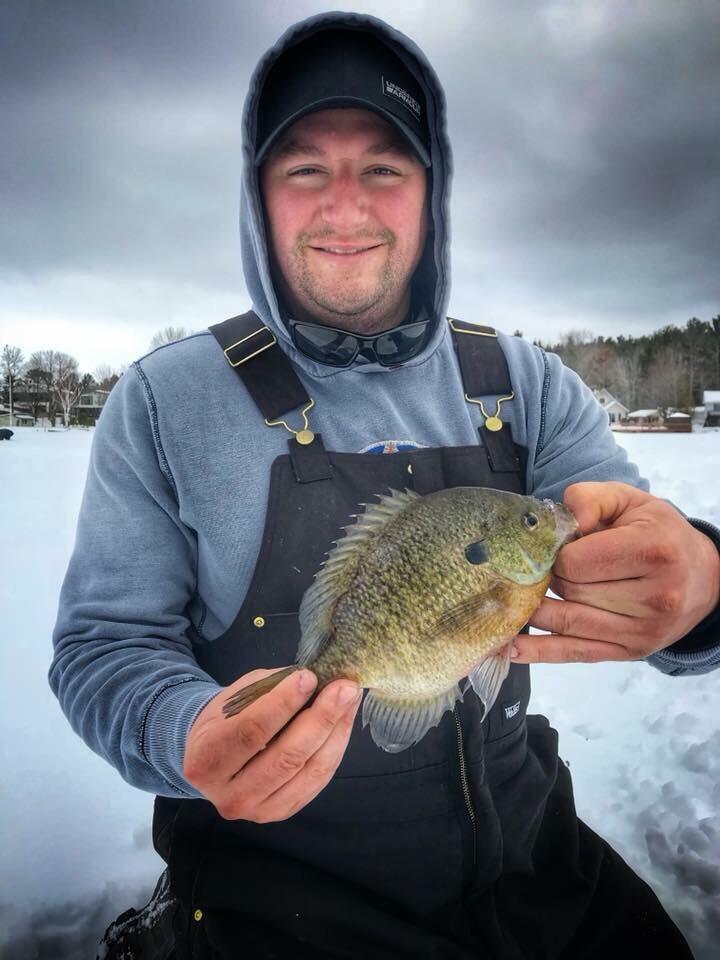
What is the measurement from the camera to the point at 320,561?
1.74m

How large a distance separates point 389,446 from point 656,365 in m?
63.7

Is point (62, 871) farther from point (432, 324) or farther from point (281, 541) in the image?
point (432, 324)

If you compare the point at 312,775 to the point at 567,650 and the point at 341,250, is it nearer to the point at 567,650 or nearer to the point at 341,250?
the point at 567,650

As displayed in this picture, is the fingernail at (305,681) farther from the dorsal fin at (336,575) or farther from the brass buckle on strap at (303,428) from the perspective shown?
the brass buckle on strap at (303,428)

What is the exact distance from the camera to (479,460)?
1.97 meters

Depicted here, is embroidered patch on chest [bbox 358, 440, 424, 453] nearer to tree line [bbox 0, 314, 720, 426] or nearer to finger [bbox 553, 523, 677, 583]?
finger [bbox 553, 523, 677, 583]

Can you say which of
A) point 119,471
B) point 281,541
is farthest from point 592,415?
point 119,471

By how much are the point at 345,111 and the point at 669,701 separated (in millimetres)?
3571

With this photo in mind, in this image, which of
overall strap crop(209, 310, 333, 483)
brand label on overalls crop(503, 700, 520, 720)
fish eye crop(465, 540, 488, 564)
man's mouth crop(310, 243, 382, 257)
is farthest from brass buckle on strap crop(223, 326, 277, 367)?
brand label on overalls crop(503, 700, 520, 720)

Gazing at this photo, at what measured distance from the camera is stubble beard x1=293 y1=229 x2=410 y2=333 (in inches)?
81.8

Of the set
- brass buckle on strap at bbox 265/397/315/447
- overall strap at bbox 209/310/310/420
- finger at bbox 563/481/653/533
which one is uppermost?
overall strap at bbox 209/310/310/420

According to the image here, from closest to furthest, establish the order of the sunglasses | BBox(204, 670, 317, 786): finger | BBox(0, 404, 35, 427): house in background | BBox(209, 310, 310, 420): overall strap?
BBox(204, 670, 317, 786): finger, BBox(209, 310, 310, 420): overall strap, the sunglasses, BBox(0, 404, 35, 427): house in background

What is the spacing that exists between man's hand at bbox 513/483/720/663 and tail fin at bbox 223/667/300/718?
695 millimetres

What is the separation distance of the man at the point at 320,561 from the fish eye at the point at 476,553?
212 mm
